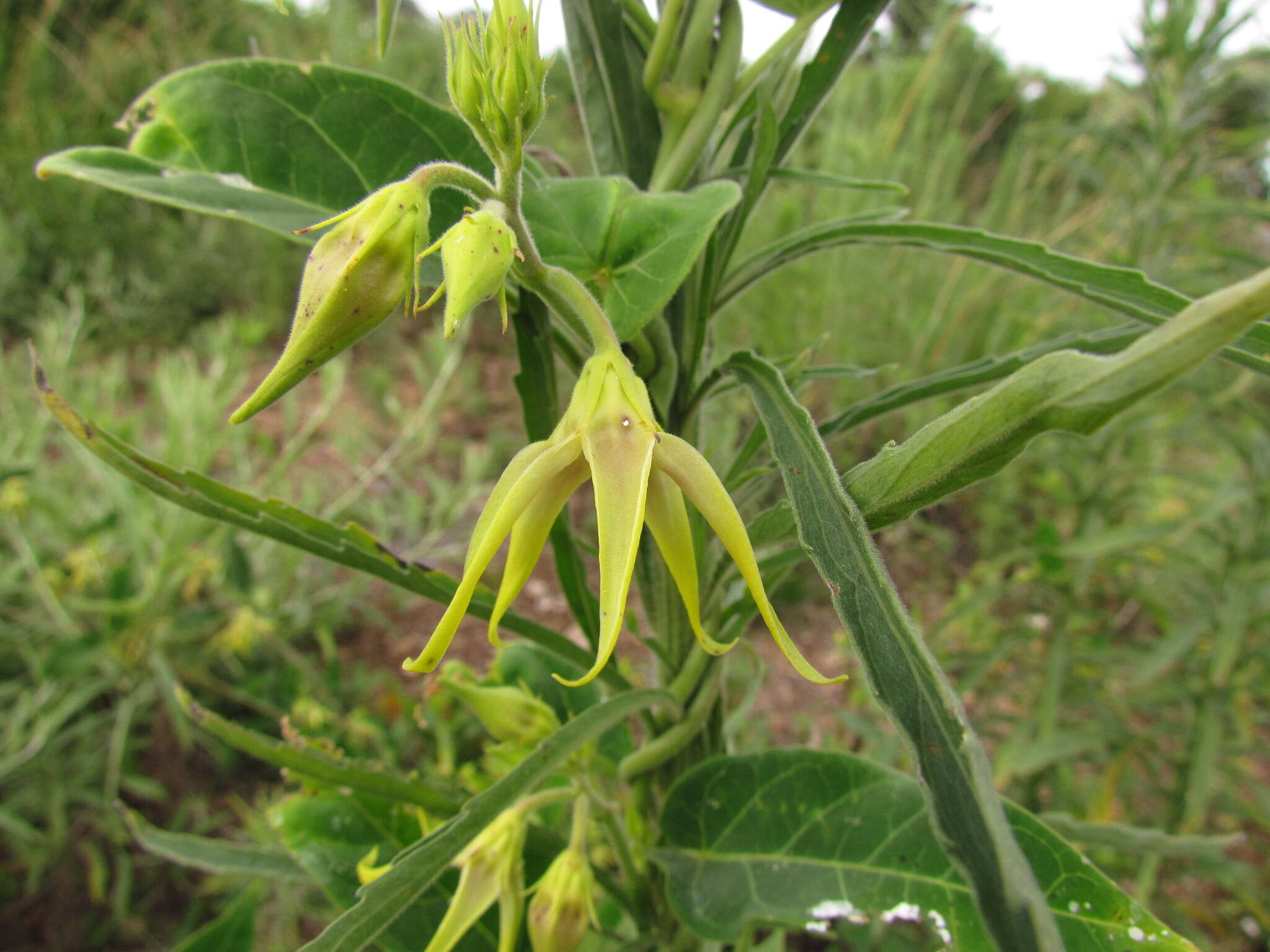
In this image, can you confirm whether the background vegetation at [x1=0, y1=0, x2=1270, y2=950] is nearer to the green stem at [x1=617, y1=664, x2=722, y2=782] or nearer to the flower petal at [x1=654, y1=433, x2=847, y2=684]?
the green stem at [x1=617, y1=664, x2=722, y2=782]

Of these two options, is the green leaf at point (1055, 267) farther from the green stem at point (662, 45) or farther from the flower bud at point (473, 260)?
the flower bud at point (473, 260)

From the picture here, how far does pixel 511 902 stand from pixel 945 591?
6.89ft

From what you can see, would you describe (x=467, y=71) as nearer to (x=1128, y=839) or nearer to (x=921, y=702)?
(x=921, y=702)

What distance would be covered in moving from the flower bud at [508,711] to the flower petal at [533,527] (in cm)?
22

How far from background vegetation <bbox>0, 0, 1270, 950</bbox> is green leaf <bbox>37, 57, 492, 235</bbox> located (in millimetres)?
421

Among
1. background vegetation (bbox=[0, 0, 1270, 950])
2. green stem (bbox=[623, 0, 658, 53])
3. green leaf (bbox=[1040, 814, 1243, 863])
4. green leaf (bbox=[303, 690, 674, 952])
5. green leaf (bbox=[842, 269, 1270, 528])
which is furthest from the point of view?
background vegetation (bbox=[0, 0, 1270, 950])

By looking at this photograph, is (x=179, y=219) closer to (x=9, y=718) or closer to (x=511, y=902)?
(x=9, y=718)

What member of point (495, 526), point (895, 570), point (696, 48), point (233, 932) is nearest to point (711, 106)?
point (696, 48)

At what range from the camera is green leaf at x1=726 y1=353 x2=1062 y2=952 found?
219 mm

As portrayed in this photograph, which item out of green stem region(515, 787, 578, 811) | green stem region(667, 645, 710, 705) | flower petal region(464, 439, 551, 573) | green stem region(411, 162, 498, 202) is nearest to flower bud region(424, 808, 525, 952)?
green stem region(515, 787, 578, 811)

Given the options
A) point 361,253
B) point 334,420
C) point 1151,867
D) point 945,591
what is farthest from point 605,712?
point 334,420

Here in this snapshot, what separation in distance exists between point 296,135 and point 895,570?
2.14 meters

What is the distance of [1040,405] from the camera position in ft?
0.80

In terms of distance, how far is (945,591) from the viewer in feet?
7.52
